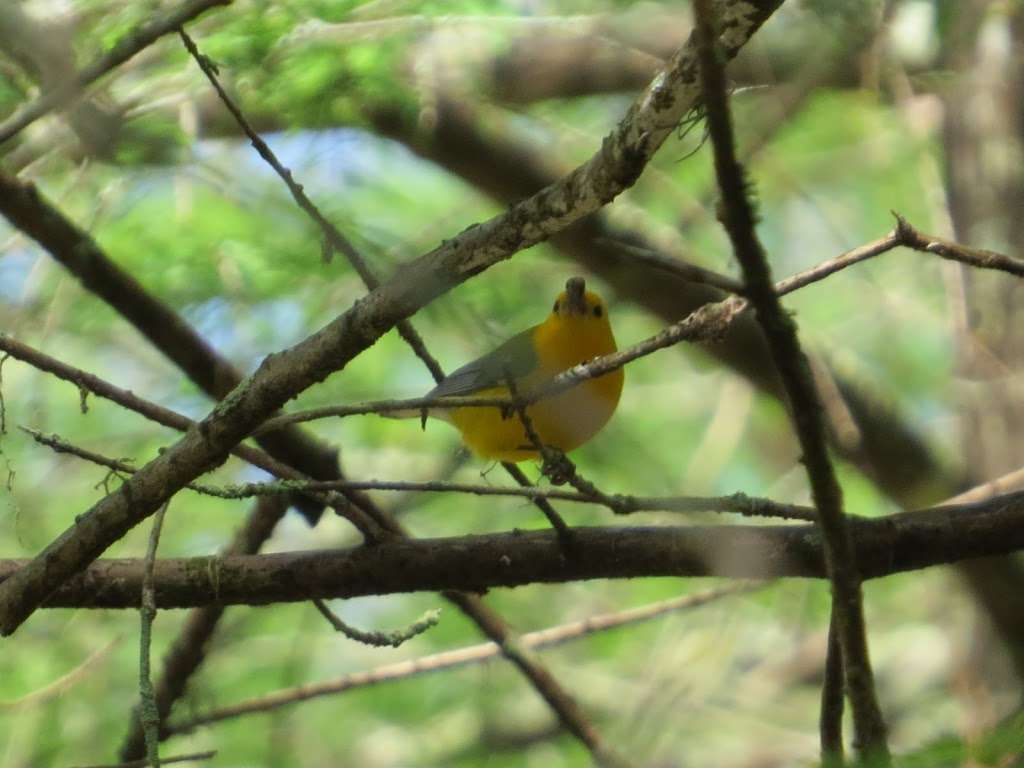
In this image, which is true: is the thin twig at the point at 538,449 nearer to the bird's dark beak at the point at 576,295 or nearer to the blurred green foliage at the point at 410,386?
the blurred green foliage at the point at 410,386

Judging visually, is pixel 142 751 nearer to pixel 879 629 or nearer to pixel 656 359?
pixel 656 359

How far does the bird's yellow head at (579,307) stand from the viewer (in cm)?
482

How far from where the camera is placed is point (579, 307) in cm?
502

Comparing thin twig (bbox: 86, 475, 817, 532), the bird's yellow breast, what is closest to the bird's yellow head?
the bird's yellow breast

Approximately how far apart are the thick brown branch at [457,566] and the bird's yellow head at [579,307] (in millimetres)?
1762

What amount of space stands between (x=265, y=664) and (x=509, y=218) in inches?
164

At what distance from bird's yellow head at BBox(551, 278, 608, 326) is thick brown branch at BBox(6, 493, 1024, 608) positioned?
1762 millimetres

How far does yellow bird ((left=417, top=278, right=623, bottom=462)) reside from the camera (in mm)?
4352

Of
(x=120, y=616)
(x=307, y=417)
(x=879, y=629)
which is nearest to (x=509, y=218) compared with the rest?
(x=307, y=417)

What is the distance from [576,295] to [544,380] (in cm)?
75

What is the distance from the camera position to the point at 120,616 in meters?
5.84

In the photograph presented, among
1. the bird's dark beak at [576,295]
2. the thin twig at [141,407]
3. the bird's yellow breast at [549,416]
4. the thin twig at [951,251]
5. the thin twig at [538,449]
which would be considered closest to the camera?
the thin twig at [951,251]

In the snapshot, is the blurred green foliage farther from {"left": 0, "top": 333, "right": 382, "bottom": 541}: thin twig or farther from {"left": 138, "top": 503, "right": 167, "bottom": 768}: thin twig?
{"left": 138, "top": 503, "right": 167, "bottom": 768}: thin twig

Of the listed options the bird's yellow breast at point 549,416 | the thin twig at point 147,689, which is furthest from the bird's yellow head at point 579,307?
the thin twig at point 147,689
